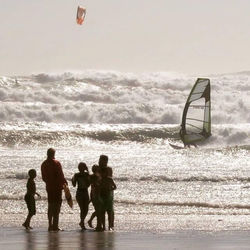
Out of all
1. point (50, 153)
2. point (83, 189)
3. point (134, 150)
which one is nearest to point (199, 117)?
point (83, 189)

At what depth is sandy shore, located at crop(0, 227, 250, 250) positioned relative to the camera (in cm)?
1116

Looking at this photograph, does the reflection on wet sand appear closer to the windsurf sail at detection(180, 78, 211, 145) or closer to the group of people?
the group of people

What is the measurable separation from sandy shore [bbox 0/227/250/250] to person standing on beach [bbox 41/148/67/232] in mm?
260

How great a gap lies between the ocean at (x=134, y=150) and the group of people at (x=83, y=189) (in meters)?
0.70

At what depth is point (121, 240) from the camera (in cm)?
1196

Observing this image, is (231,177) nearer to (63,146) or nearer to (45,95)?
(63,146)

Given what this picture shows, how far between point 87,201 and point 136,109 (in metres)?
105

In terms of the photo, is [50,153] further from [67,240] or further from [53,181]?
[67,240]

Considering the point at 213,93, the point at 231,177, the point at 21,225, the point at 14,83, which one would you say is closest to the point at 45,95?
the point at 14,83

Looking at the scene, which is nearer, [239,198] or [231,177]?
[239,198]

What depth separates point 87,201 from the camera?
14391mm

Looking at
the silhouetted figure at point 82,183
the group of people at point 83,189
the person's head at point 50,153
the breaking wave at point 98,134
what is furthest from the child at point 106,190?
the breaking wave at point 98,134

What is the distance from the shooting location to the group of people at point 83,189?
1348cm

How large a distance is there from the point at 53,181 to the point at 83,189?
0.81m
